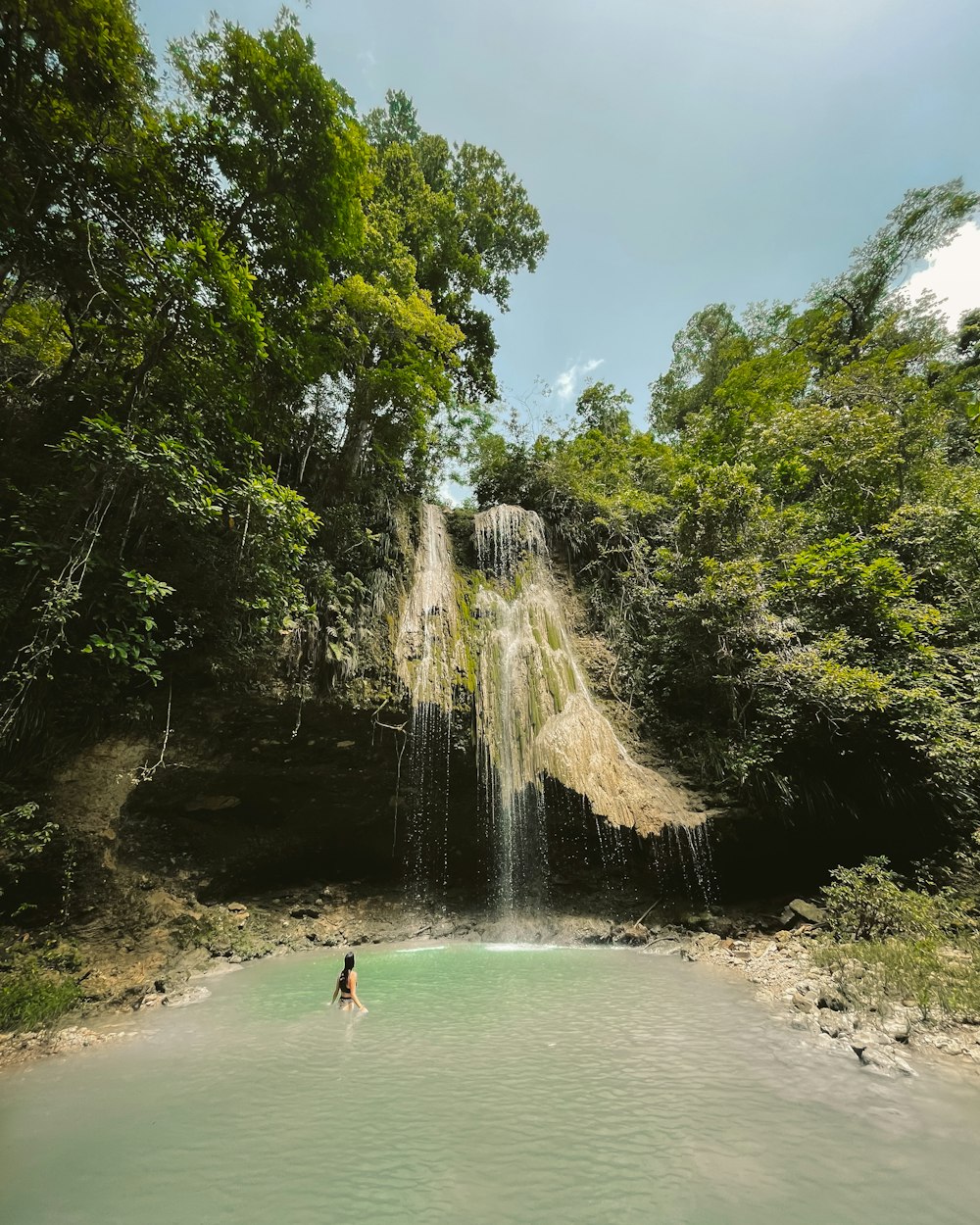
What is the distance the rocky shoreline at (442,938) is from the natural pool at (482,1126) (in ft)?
1.40

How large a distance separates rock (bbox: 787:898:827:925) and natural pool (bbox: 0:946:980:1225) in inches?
156

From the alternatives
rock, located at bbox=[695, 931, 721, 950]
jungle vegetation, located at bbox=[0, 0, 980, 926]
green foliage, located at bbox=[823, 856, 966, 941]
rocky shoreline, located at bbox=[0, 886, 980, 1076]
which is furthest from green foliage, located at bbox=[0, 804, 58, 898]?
green foliage, located at bbox=[823, 856, 966, 941]

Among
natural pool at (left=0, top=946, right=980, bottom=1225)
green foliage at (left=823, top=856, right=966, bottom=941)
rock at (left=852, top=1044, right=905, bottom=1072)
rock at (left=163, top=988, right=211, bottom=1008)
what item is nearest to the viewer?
natural pool at (left=0, top=946, right=980, bottom=1225)

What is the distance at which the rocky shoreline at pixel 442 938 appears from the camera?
4508 millimetres

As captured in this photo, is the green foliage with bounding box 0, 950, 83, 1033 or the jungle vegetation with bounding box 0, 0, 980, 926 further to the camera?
the jungle vegetation with bounding box 0, 0, 980, 926

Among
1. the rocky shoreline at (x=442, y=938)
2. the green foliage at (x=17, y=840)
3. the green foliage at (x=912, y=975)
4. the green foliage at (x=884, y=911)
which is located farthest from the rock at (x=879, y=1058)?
the green foliage at (x=17, y=840)

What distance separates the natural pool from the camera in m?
2.62

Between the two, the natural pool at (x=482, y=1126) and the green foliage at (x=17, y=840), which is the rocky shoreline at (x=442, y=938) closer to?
the natural pool at (x=482, y=1126)

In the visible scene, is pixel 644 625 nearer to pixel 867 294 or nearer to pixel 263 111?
pixel 263 111

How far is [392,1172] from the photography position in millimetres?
2857

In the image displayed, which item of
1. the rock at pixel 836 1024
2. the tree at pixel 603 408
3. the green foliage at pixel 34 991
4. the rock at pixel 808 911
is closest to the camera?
the rock at pixel 836 1024

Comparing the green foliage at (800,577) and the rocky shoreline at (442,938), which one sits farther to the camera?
the green foliage at (800,577)

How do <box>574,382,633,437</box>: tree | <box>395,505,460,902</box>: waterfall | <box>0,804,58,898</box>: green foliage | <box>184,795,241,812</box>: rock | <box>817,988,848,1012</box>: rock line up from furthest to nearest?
<box>574,382,633,437</box>: tree < <box>395,505,460,902</box>: waterfall < <box>184,795,241,812</box>: rock < <box>0,804,58,898</box>: green foliage < <box>817,988,848,1012</box>: rock

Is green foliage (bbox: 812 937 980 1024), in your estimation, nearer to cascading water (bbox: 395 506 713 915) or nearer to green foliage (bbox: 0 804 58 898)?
cascading water (bbox: 395 506 713 915)
